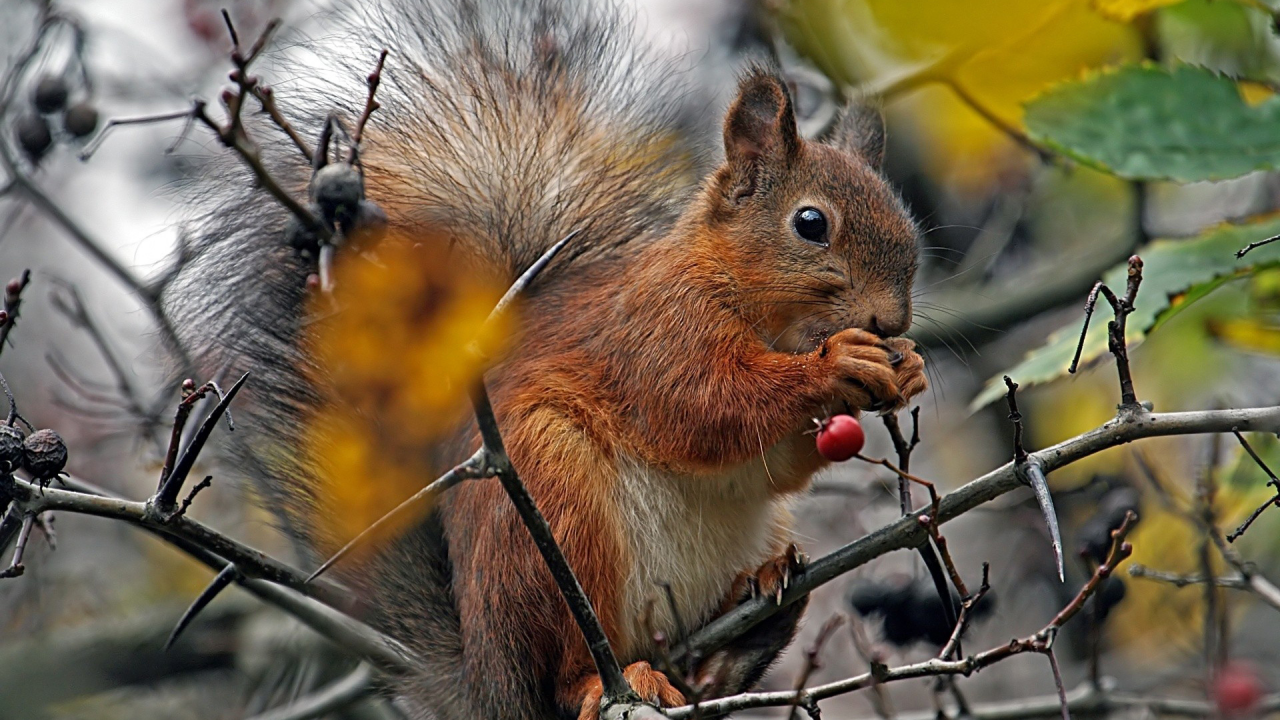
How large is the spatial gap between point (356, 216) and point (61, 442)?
615 mm

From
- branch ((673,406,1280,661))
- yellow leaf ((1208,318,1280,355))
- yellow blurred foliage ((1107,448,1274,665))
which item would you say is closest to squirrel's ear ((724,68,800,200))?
branch ((673,406,1280,661))

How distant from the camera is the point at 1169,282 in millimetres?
2721

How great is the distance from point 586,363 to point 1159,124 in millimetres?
1617

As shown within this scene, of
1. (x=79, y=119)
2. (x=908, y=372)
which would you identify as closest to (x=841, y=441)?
(x=908, y=372)

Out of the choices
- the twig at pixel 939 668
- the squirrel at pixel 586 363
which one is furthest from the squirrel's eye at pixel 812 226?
A: the twig at pixel 939 668

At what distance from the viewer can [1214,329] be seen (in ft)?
11.3

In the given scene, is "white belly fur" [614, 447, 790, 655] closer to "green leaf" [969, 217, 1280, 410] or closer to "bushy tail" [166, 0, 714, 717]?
"bushy tail" [166, 0, 714, 717]

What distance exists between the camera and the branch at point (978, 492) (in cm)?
183

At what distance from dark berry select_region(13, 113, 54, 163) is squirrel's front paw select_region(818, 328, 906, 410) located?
204cm

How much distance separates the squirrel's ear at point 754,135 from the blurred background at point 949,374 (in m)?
0.46

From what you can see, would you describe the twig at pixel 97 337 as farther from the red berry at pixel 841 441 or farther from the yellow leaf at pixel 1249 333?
the yellow leaf at pixel 1249 333

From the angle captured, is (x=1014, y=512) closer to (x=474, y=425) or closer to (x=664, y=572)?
(x=664, y=572)

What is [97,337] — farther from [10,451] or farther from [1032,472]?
[1032,472]

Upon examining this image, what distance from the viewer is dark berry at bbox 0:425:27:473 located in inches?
65.6
